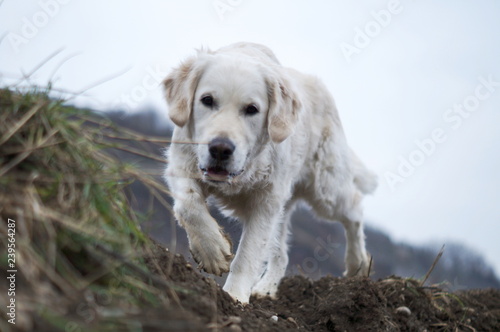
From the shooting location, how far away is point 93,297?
71.6 inches

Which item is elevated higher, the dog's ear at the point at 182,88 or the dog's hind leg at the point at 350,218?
the dog's ear at the point at 182,88

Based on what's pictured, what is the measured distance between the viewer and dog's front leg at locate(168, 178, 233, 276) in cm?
357

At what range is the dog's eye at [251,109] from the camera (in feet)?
13.2

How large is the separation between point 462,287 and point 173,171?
389 centimetres

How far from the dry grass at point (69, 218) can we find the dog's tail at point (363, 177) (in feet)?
14.5

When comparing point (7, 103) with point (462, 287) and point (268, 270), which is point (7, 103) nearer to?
point (268, 270)

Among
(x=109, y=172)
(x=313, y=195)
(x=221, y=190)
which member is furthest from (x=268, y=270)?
(x=109, y=172)

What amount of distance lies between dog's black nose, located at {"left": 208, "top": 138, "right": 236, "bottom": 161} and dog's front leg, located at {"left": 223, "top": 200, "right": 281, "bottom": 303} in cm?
91

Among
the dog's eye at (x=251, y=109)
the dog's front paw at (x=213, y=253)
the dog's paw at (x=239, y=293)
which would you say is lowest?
the dog's paw at (x=239, y=293)

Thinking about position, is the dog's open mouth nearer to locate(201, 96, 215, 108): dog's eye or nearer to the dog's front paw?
the dog's front paw

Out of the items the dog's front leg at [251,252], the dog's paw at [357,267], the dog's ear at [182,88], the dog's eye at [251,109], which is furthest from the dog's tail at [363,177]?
the dog's ear at [182,88]

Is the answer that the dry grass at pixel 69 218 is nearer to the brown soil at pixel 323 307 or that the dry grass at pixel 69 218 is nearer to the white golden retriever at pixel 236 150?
the brown soil at pixel 323 307

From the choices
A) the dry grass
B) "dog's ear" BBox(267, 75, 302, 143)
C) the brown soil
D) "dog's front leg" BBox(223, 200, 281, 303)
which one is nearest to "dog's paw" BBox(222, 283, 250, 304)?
"dog's front leg" BBox(223, 200, 281, 303)

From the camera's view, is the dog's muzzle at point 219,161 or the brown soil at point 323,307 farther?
the dog's muzzle at point 219,161
